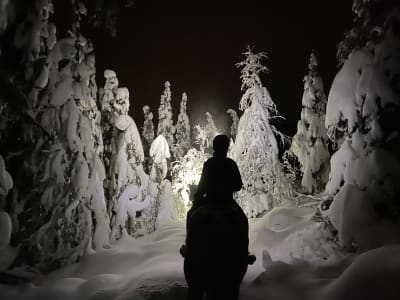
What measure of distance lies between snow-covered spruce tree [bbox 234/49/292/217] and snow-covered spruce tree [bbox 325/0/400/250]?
12.3 meters

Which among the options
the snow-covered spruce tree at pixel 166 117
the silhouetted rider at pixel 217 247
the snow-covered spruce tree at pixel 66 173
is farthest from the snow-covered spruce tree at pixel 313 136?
the silhouetted rider at pixel 217 247

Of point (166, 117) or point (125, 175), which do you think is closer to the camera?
point (125, 175)

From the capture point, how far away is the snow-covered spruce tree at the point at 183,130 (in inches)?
1867

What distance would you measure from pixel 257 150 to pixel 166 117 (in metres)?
24.2

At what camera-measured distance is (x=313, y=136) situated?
1174 inches

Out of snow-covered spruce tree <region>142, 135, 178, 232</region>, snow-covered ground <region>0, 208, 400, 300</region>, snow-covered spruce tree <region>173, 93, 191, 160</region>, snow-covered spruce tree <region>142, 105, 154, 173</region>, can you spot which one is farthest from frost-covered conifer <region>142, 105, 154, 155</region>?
snow-covered ground <region>0, 208, 400, 300</region>

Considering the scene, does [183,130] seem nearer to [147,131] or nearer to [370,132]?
[147,131]

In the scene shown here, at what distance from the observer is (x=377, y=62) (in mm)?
8453

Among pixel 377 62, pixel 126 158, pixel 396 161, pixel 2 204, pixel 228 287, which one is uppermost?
pixel 126 158

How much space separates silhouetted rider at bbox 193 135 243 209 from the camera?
652 cm

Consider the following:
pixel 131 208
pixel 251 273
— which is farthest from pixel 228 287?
pixel 131 208

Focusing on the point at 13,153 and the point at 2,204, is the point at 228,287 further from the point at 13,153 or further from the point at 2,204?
the point at 13,153

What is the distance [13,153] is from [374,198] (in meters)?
9.90

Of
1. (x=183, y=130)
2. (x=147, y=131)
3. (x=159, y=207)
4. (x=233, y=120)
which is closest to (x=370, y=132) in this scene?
(x=159, y=207)
